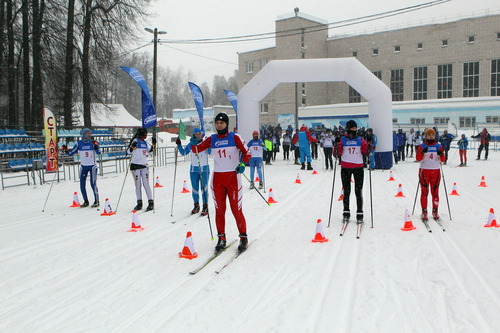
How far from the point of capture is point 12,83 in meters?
23.4

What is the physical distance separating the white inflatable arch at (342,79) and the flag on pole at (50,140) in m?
7.65

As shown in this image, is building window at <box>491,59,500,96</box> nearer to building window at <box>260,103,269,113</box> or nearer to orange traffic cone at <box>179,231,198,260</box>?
building window at <box>260,103,269,113</box>

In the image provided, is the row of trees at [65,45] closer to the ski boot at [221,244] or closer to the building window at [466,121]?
the ski boot at [221,244]

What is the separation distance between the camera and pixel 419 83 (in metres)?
55.0

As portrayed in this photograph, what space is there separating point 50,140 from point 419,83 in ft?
171

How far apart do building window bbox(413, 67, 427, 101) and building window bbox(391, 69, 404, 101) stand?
1.70m

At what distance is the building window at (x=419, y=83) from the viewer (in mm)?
54531

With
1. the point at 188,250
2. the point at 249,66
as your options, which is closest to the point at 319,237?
the point at 188,250

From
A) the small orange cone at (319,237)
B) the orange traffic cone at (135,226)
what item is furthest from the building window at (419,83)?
the orange traffic cone at (135,226)

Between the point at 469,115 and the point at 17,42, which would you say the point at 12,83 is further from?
the point at 469,115

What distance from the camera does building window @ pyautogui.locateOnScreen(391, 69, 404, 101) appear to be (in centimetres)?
5616

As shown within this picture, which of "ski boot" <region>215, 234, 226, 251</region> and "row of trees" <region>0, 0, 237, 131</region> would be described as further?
"row of trees" <region>0, 0, 237, 131</region>

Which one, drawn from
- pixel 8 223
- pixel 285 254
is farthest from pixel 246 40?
pixel 285 254

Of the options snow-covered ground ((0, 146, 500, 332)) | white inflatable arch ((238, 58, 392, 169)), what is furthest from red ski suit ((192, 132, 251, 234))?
white inflatable arch ((238, 58, 392, 169))
